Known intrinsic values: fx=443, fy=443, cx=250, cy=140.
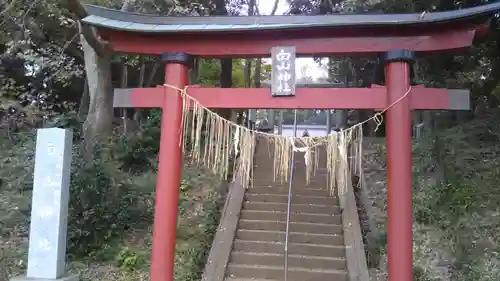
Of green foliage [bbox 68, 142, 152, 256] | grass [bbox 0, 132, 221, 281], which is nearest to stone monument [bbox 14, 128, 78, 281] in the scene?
grass [bbox 0, 132, 221, 281]

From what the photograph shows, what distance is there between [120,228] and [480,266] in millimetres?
5998

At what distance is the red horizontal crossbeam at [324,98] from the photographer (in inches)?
204

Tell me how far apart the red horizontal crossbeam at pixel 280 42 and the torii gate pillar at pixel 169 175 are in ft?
0.71

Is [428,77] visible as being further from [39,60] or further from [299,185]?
[39,60]

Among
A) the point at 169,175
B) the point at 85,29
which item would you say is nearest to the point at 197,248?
the point at 169,175

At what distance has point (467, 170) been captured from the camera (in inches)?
351

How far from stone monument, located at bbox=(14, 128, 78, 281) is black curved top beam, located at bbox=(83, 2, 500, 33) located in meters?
1.73

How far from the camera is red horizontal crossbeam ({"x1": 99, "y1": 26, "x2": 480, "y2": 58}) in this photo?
527 cm

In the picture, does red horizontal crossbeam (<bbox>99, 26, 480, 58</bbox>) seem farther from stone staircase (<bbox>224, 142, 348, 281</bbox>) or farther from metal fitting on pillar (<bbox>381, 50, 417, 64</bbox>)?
stone staircase (<bbox>224, 142, 348, 281</bbox>)

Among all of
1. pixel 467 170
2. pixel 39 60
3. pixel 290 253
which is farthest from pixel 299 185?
pixel 39 60

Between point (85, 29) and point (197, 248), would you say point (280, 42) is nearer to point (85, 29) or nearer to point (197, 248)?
point (197, 248)

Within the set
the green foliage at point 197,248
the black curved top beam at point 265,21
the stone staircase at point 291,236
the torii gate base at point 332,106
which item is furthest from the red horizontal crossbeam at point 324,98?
the stone staircase at point 291,236

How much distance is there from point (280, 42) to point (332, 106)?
1039mm

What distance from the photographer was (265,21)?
223 inches
